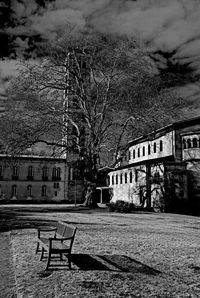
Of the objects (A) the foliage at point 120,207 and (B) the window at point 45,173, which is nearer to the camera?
(A) the foliage at point 120,207

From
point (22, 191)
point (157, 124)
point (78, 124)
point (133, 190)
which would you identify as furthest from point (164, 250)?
point (22, 191)

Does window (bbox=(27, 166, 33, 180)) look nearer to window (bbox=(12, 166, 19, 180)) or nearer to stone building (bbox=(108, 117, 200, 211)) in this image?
window (bbox=(12, 166, 19, 180))

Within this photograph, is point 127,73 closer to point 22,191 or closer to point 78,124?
point 78,124

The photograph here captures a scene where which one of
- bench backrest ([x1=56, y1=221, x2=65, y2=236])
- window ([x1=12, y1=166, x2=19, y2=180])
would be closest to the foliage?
bench backrest ([x1=56, y1=221, x2=65, y2=236])

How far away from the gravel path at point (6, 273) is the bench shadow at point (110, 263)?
1.73 m

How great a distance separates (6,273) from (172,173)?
31.2 metres

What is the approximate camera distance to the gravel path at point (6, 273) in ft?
20.5

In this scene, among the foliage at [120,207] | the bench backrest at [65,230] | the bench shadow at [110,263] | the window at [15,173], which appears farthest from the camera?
the window at [15,173]

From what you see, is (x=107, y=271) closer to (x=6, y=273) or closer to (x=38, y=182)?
(x=6, y=273)

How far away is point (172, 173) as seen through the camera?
1459 inches

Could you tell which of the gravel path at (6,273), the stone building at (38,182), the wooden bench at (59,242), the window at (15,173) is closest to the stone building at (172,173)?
the gravel path at (6,273)

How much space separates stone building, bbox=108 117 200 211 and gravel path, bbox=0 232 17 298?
23039 mm

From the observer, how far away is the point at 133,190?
4500 centimetres

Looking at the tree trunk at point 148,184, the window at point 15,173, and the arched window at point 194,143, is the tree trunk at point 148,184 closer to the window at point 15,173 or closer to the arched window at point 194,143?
the arched window at point 194,143
